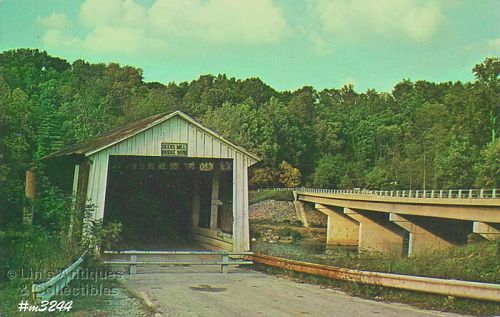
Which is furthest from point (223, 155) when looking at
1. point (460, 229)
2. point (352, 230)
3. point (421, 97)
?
point (421, 97)

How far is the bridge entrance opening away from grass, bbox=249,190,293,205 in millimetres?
47940

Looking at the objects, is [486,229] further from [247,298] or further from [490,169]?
[247,298]

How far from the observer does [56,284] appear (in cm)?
1031

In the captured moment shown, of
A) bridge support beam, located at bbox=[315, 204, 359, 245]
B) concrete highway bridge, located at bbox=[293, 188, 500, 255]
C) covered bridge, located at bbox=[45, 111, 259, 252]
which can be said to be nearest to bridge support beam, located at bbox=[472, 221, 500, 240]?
concrete highway bridge, located at bbox=[293, 188, 500, 255]

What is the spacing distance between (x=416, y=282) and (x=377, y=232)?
148ft

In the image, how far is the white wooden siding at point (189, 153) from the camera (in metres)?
19.4

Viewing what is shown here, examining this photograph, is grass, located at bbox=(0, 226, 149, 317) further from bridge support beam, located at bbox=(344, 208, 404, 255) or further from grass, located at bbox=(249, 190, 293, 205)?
grass, located at bbox=(249, 190, 293, 205)

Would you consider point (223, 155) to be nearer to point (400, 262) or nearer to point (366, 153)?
point (400, 262)

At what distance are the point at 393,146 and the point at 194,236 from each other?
7471 centimetres

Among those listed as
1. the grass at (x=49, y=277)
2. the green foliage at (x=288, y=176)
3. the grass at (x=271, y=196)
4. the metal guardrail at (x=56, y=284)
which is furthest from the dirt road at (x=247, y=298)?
the green foliage at (x=288, y=176)

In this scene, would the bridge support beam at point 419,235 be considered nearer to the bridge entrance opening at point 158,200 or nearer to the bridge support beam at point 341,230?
the bridge support beam at point 341,230

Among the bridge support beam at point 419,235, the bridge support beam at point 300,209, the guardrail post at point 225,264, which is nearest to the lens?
the guardrail post at point 225,264

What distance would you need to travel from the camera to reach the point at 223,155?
20500 millimetres

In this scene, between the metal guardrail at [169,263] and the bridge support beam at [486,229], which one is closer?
the metal guardrail at [169,263]
